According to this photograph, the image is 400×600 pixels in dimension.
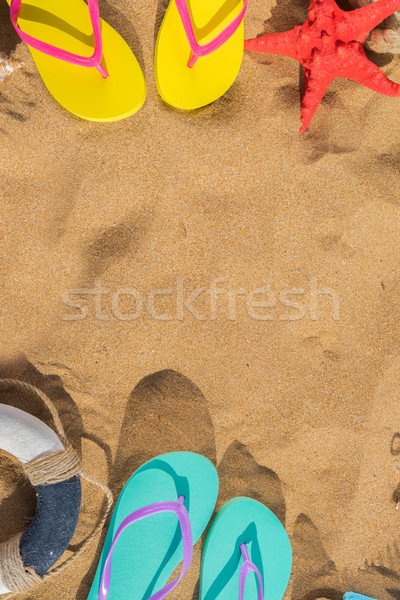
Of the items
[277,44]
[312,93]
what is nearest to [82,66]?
[277,44]

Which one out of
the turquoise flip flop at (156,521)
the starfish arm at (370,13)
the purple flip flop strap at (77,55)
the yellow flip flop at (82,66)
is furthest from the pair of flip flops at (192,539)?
the starfish arm at (370,13)

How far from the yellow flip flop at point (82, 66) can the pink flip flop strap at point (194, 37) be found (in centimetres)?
21

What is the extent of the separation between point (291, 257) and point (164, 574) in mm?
1304

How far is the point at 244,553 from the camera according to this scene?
153 centimetres

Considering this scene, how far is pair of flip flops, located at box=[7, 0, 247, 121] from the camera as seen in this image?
140 cm

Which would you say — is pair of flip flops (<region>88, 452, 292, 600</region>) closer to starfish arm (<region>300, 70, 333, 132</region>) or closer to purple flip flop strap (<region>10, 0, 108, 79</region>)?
starfish arm (<region>300, 70, 333, 132</region>)

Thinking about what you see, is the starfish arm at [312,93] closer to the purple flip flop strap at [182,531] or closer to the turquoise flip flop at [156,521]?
the turquoise flip flop at [156,521]

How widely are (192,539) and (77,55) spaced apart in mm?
1766

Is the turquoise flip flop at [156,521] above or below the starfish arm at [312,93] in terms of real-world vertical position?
below

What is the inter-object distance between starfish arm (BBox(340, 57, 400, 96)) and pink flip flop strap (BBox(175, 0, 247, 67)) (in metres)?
0.41

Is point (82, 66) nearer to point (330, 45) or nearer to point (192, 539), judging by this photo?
point (330, 45)

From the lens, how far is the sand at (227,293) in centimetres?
145

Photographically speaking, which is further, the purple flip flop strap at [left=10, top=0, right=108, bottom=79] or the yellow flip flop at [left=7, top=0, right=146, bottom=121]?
the yellow flip flop at [left=7, top=0, right=146, bottom=121]

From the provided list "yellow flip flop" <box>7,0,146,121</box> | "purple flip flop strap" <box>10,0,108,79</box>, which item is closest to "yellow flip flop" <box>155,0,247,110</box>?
"yellow flip flop" <box>7,0,146,121</box>
